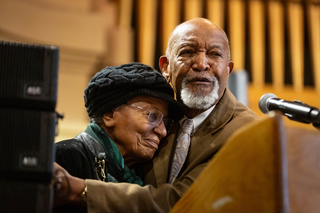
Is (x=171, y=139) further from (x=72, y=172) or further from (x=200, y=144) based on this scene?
(x=72, y=172)

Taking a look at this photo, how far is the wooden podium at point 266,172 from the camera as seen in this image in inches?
50.4

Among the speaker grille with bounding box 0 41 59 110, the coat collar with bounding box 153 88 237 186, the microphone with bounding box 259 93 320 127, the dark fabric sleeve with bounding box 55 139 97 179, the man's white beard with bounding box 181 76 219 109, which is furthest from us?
the man's white beard with bounding box 181 76 219 109

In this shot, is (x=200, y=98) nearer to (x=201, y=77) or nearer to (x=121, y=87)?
(x=201, y=77)

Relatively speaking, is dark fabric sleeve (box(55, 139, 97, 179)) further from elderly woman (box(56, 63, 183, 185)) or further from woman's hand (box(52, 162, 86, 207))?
woman's hand (box(52, 162, 86, 207))

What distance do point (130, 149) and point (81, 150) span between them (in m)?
0.37

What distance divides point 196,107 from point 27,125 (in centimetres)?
134

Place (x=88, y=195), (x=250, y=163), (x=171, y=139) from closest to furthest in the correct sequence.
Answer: (x=250, y=163), (x=88, y=195), (x=171, y=139)

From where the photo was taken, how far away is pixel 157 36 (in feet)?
23.1

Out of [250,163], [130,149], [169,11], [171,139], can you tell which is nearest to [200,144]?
[171,139]

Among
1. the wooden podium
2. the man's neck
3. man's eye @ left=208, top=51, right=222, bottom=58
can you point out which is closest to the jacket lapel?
the man's neck

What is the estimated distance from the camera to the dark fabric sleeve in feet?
6.57

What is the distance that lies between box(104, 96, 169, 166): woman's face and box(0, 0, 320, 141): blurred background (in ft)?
9.00

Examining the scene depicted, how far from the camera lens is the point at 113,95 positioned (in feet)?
7.68

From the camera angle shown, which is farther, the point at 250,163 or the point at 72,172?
the point at 72,172
